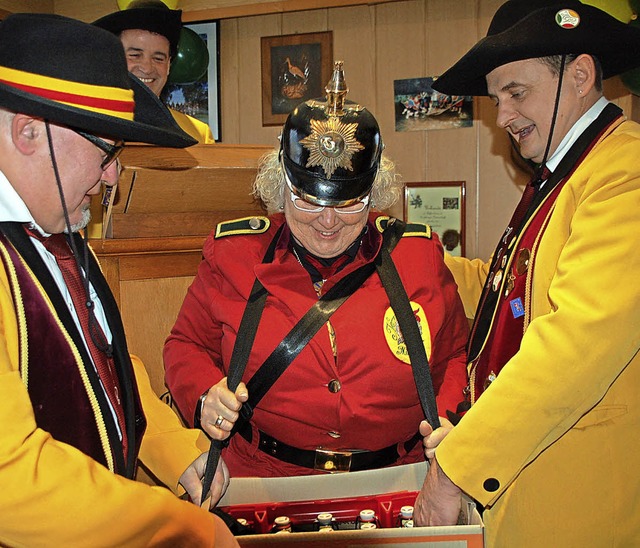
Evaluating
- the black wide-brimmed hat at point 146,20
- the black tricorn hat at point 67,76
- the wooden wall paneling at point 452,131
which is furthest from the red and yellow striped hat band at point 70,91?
the wooden wall paneling at point 452,131

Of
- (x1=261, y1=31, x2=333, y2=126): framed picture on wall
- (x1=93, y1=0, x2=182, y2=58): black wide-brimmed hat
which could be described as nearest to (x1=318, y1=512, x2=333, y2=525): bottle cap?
(x1=93, y1=0, x2=182, y2=58): black wide-brimmed hat

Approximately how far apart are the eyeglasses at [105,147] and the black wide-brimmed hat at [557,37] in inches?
35.0

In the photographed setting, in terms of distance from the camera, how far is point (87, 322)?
133 cm

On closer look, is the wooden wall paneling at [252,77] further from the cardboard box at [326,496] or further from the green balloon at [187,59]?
the cardboard box at [326,496]

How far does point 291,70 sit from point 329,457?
3.10m

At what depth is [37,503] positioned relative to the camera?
0.97 m

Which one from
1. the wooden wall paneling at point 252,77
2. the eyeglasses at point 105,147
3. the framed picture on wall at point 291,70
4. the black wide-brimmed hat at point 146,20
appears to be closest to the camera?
the eyeglasses at point 105,147

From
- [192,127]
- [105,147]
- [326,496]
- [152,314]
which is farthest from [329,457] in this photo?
[192,127]

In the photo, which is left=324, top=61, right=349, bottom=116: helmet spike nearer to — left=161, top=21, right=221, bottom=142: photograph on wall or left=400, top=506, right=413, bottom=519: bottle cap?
left=400, top=506, right=413, bottom=519: bottle cap

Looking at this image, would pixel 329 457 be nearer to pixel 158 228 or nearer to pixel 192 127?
pixel 158 228

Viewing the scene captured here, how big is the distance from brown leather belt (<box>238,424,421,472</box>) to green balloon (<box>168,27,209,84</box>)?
7.63ft

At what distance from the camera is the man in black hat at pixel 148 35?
9.28 ft

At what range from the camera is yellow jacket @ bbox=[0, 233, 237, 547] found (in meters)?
0.96

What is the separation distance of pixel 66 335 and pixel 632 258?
1.03 m
